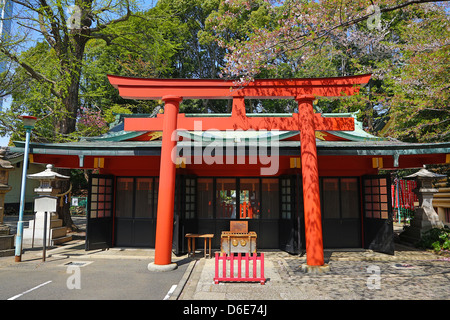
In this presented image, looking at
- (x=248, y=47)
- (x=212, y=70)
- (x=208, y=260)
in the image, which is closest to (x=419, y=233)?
(x=208, y=260)

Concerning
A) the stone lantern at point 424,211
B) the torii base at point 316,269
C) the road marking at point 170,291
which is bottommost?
the road marking at point 170,291

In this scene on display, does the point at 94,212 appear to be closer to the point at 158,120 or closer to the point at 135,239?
the point at 135,239

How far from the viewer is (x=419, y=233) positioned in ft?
40.1

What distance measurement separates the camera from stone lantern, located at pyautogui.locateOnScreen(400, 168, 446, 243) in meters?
12.2

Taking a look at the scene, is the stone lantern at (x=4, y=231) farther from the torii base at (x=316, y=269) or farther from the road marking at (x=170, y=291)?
the torii base at (x=316, y=269)

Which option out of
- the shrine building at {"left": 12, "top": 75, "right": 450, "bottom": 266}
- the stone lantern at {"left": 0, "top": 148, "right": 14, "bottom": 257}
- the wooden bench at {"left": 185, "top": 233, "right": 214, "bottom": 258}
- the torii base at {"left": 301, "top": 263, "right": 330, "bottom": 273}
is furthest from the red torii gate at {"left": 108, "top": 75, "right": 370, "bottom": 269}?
the stone lantern at {"left": 0, "top": 148, "right": 14, "bottom": 257}

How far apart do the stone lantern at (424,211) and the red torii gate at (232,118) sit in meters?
6.59

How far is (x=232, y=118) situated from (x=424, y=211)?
953 cm

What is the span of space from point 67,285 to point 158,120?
4.97 m

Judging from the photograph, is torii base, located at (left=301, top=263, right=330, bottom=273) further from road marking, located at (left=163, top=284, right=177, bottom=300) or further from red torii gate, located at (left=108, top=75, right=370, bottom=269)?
road marking, located at (left=163, top=284, right=177, bottom=300)

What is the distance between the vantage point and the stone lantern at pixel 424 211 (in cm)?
1218

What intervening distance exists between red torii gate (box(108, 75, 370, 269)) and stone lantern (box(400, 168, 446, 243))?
659cm

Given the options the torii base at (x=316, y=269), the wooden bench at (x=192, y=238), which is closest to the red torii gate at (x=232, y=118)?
the torii base at (x=316, y=269)

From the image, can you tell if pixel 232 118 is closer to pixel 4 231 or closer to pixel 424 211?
pixel 4 231
